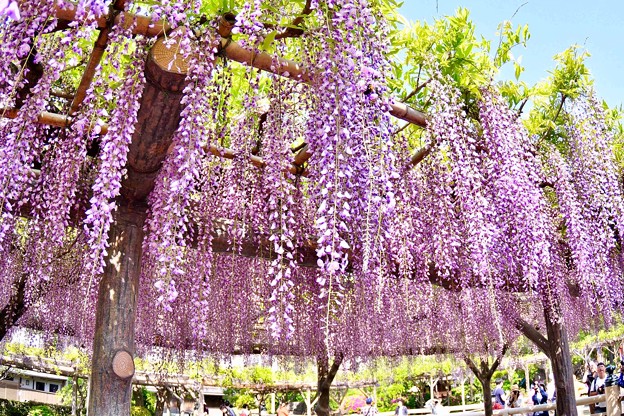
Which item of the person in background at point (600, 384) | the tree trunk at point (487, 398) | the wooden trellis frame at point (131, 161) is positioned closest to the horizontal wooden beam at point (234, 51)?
the wooden trellis frame at point (131, 161)

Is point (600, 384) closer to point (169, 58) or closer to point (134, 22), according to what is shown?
point (169, 58)

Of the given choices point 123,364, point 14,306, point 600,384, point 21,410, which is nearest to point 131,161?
point 123,364

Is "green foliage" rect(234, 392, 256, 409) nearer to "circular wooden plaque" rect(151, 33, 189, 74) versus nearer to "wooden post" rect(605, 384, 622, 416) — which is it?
"wooden post" rect(605, 384, 622, 416)

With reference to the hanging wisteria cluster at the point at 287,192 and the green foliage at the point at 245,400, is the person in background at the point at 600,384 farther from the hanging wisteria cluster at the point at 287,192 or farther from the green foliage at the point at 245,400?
the green foliage at the point at 245,400

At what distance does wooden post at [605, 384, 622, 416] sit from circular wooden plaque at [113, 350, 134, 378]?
5480mm

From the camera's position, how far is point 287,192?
10.3 feet

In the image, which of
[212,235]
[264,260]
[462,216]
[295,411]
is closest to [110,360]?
[212,235]

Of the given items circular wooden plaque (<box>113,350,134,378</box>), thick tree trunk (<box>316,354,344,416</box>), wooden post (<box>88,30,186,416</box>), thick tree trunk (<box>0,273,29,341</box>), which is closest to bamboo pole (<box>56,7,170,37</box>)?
wooden post (<box>88,30,186,416</box>)

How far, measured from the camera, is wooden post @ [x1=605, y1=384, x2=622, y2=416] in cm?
653

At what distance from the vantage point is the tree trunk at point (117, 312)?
309 cm

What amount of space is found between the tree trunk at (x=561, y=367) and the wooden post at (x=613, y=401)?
50 centimetres

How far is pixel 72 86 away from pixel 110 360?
1.89 meters

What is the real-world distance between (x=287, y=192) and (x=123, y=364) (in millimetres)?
1252

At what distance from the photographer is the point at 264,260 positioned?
14.5ft
